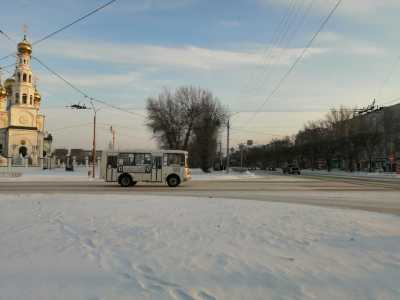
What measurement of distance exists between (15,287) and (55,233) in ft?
9.28

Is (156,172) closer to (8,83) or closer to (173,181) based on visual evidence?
(173,181)

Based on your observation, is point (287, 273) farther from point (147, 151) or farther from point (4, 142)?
point (4, 142)

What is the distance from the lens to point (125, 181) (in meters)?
24.8

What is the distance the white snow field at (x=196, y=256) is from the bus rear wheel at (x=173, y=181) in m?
15.4

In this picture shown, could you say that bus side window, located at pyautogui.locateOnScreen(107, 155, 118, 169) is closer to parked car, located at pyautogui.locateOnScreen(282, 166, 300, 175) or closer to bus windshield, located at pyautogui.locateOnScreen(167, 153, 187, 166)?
bus windshield, located at pyautogui.locateOnScreen(167, 153, 187, 166)

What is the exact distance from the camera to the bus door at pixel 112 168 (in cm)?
2495

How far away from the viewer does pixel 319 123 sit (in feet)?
290

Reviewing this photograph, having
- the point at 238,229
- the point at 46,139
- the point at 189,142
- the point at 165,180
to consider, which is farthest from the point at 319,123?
the point at 238,229

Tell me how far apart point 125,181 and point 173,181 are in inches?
125

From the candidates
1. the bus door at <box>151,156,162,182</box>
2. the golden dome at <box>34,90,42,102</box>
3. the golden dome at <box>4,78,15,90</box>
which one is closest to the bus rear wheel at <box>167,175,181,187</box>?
the bus door at <box>151,156,162,182</box>

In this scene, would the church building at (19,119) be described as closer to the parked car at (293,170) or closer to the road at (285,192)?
the parked car at (293,170)

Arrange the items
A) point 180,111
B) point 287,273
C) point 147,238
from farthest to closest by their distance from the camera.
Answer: point 180,111
point 147,238
point 287,273

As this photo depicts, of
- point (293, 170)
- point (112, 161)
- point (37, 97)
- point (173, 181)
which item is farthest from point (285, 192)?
point (37, 97)

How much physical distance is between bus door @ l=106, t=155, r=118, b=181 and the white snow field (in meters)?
15.3
